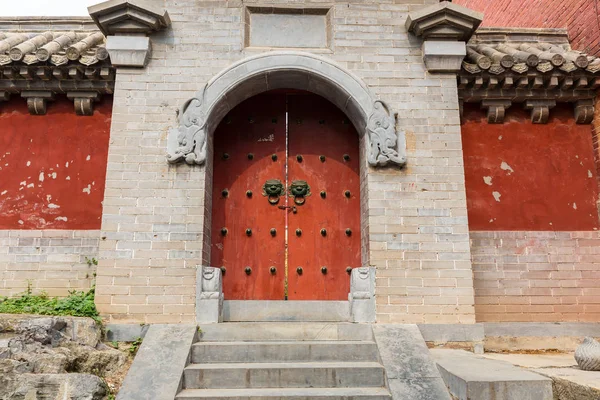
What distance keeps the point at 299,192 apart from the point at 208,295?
1.79 meters

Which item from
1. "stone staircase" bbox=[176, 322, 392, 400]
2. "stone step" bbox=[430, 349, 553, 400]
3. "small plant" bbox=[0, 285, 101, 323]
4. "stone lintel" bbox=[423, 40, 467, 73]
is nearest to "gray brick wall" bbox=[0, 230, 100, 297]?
"small plant" bbox=[0, 285, 101, 323]

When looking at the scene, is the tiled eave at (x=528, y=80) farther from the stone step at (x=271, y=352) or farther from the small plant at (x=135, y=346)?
the small plant at (x=135, y=346)

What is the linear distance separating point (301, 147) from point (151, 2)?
2.62 meters

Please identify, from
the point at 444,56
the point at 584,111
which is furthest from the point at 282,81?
the point at 584,111

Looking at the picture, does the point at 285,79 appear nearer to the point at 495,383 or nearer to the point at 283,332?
the point at 283,332

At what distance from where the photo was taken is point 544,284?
22.3 ft

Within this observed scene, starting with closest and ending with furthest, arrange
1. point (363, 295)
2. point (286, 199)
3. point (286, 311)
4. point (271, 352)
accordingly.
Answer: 1. point (271, 352)
2. point (363, 295)
3. point (286, 311)
4. point (286, 199)

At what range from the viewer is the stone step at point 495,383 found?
404 centimetres

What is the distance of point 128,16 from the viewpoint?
6.53 meters

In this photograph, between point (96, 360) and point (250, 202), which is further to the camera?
point (250, 202)

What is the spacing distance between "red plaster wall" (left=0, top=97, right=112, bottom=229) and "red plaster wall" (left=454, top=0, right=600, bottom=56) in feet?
21.5

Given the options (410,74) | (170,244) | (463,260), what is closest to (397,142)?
(410,74)

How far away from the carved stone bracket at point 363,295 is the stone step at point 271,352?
2.42 ft

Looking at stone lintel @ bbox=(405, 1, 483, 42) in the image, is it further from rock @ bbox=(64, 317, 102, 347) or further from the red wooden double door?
rock @ bbox=(64, 317, 102, 347)
